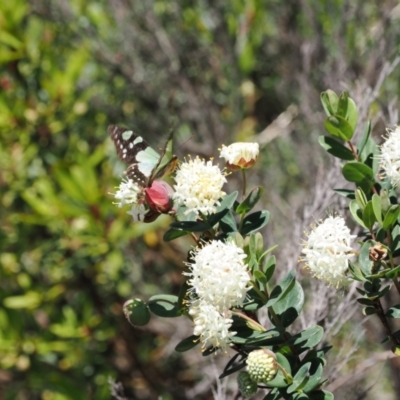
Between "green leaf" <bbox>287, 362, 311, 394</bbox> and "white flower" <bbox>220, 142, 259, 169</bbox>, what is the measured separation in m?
0.27

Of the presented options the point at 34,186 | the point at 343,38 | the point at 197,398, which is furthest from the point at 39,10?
the point at 197,398

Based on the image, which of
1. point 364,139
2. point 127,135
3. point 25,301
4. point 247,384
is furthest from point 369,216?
point 25,301

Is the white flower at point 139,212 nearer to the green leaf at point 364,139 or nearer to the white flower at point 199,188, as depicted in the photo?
the white flower at point 199,188

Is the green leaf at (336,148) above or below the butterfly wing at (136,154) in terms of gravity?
below

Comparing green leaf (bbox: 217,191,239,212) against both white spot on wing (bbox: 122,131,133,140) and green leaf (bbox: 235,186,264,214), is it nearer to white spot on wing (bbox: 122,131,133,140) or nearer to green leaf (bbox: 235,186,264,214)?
green leaf (bbox: 235,186,264,214)

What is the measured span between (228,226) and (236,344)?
150 mm

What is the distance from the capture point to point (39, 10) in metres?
2.17

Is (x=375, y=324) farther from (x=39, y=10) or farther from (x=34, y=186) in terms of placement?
(x=39, y=10)

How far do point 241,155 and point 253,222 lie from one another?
9 cm

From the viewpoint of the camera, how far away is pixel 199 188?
785 millimetres

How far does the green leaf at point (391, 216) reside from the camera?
70cm

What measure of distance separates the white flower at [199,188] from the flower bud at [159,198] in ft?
0.04

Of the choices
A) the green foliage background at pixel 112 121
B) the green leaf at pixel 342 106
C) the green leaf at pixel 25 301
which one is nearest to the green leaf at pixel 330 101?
the green leaf at pixel 342 106

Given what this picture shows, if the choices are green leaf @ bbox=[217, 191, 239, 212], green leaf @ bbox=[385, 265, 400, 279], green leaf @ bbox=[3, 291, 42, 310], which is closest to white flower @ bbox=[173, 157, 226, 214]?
green leaf @ bbox=[217, 191, 239, 212]
